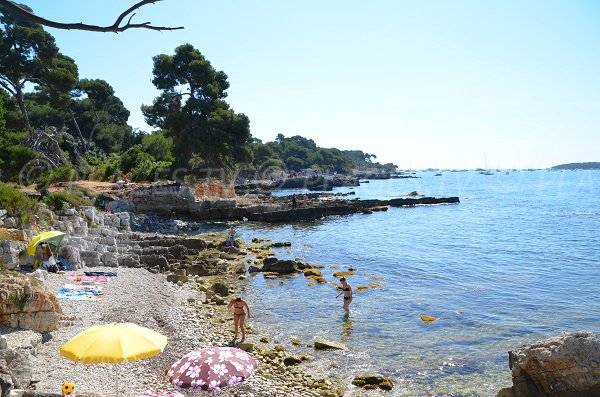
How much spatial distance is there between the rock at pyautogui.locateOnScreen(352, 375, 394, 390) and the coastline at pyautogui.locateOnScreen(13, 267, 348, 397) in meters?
0.76

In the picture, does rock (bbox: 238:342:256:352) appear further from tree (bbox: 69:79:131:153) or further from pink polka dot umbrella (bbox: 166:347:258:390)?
tree (bbox: 69:79:131:153)

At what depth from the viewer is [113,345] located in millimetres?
7844

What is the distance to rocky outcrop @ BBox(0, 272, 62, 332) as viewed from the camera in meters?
11.4

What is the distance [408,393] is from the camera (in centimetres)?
1151

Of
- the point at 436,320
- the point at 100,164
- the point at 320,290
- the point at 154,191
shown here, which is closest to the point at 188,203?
the point at 154,191

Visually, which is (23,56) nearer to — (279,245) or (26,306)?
(279,245)

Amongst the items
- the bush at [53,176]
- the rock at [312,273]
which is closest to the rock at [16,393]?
the rock at [312,273]

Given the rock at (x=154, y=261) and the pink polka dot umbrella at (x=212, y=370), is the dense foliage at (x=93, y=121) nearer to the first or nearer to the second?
the rock at (x=154, y=261)

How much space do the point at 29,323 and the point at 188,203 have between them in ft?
114

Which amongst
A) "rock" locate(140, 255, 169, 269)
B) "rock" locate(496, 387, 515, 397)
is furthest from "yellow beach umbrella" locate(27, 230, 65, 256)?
"rock" locate(496, 387, 515, 397)

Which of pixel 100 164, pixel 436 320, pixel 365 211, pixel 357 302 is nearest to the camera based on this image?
pixel 436 320

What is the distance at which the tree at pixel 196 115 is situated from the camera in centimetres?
4853

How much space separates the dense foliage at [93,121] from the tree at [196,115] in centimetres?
10

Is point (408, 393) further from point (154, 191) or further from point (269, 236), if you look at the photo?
point (154, 191)
